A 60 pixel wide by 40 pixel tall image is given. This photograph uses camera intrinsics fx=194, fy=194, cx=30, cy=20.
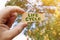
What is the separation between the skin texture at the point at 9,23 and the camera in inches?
43.4

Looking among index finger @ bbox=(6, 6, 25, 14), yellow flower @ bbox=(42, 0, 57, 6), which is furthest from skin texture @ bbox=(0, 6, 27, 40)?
yellow flower @ bbox=(42, 0, 57, 6)

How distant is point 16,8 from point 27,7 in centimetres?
10

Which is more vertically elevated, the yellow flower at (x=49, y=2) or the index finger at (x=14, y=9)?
the yellow flower at (x=49, y=2)

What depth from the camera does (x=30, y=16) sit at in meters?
1.20

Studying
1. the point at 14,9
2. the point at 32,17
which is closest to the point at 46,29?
the point at 32,17

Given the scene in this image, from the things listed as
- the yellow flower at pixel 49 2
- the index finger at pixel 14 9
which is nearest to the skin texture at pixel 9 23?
the index finger at pixel 14 9

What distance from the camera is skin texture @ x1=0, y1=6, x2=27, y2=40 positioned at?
110cm

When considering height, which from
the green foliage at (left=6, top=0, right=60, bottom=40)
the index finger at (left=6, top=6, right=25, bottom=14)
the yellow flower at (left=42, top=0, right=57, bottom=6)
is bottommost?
the green foliage at (left=6, top=0, right=60, bottom=40)

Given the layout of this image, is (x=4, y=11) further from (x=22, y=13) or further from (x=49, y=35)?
(x=49, y=35)

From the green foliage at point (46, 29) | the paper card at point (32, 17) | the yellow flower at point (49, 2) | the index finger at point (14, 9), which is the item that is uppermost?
the yellow flower at point (49, 2)

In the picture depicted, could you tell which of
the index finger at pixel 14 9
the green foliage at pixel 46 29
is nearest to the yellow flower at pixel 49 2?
the green foliage at pixel 46 29

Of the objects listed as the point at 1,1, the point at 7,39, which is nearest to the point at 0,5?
the point at 1,1

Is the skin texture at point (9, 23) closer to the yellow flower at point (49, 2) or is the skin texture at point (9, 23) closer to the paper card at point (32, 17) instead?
the paper card at point (32, 17)

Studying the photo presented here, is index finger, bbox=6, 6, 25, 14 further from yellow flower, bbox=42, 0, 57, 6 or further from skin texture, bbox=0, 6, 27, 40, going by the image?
yellow flower, bbox=42, 0, 57, 6
